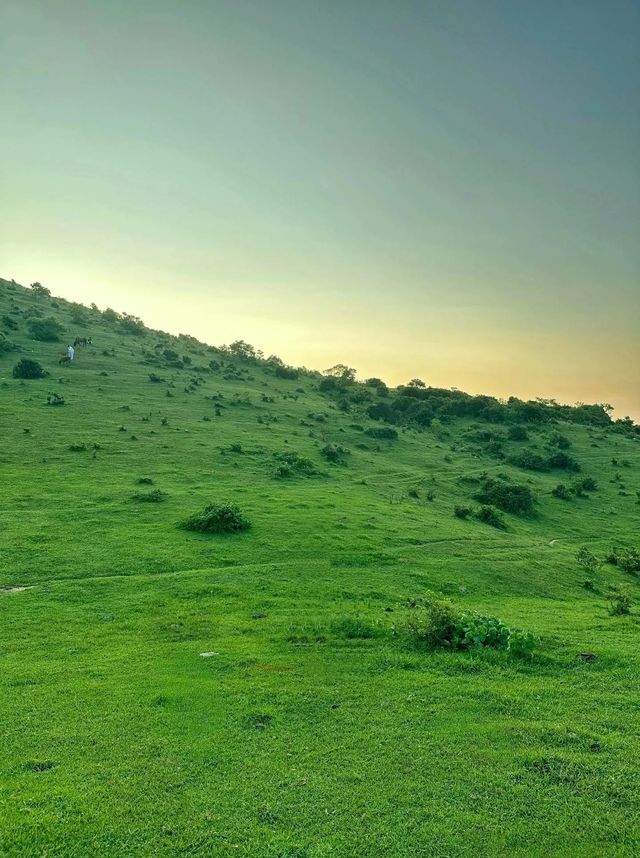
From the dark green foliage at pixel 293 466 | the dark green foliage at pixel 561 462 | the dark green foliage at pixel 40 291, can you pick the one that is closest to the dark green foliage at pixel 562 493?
the dark green foliage at pixel 561 462

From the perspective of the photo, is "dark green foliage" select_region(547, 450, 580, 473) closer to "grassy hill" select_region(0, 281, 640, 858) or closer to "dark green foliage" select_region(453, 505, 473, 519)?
"grassy hill" select_region(0, 281, 640, 858)

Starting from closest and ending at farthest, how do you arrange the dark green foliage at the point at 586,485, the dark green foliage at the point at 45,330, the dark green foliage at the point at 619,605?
the dark green foliage at the point at 619,605 → the dark green foliage at the point at 586,485 → the dark green foliage at the point at 45,330

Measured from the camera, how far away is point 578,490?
190ft

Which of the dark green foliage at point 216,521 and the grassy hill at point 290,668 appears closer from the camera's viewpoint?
the grassy hill at point 290,668

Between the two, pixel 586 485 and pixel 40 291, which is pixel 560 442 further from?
pixel 40 291

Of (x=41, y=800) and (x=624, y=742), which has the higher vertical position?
(x=624, y=742)

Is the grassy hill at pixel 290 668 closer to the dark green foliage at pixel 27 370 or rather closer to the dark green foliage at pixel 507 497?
the dark green foliage at pixel 507 497

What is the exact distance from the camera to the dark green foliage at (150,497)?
34969mm

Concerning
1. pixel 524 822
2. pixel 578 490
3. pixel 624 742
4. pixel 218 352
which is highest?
pixel 218 352

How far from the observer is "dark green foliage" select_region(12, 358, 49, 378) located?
6419 centimetres

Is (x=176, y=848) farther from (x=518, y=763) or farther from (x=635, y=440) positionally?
(x=635, y=440)

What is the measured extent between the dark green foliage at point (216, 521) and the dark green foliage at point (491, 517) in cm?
2171

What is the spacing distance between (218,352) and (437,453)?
59550mm

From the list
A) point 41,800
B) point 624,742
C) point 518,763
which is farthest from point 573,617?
point 41,800
